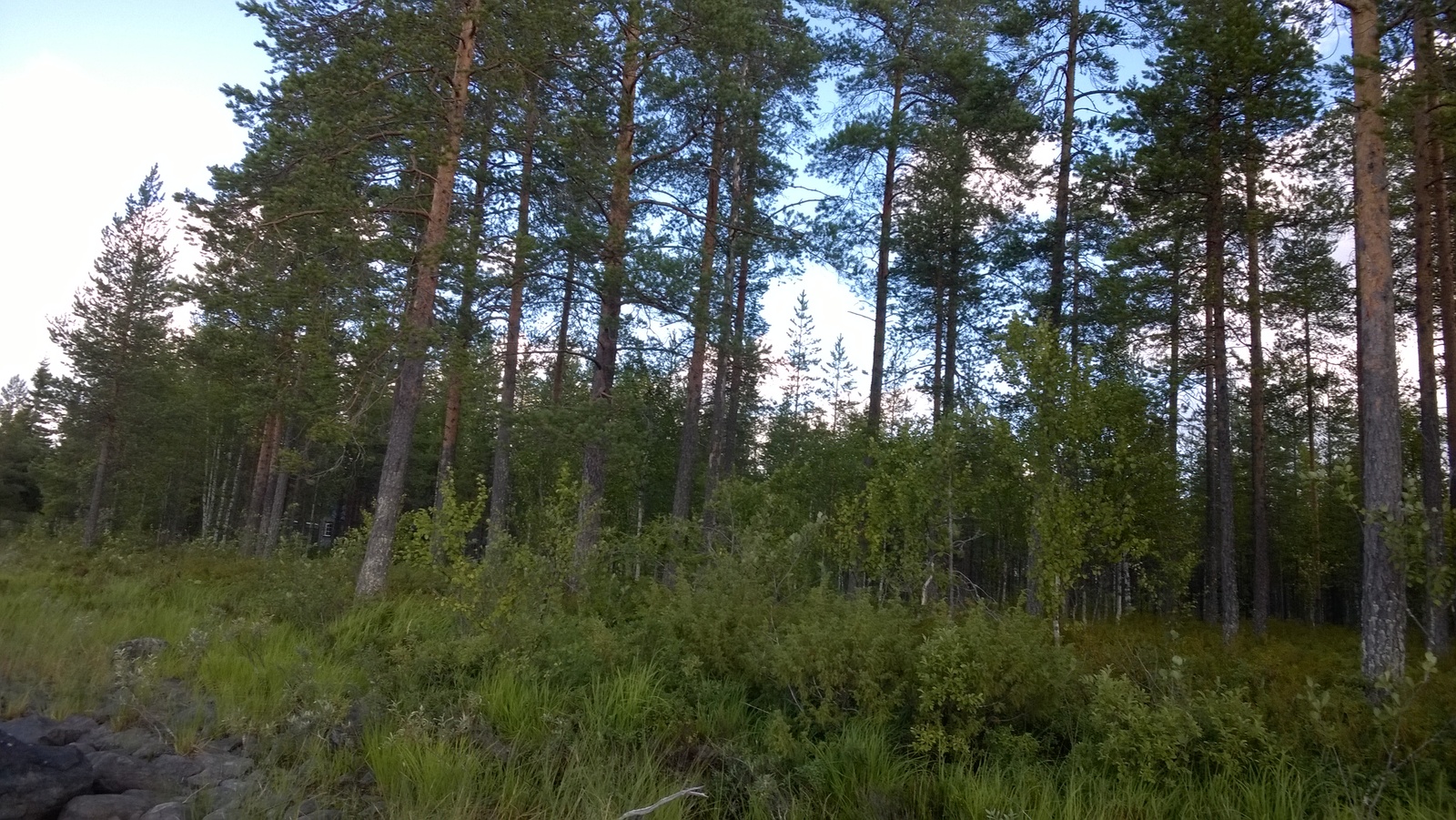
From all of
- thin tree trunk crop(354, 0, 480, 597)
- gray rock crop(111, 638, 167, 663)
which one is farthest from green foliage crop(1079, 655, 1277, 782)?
thin tree trunk crop(354, 0, 480, 597)

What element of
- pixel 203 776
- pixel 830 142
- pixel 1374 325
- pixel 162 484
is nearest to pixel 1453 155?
pixel 1374 325

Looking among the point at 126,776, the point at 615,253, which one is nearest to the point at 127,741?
the point at 126,776

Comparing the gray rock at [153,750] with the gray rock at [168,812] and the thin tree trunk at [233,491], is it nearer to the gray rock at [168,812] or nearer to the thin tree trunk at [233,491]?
the gray rock at [168,812]

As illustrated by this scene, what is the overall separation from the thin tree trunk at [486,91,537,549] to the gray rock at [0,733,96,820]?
4.57 metres

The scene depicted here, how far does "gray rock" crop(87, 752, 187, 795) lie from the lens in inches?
191

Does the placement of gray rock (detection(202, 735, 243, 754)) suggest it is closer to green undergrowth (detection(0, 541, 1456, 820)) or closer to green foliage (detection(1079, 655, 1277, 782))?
green undergrowth (detection(0, 541, 1456, 820))

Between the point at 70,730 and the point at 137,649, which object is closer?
the point at 70,730

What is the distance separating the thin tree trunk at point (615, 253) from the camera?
14.2 m

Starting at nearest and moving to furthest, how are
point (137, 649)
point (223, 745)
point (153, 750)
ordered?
point (153, 750)
point (223, 745)
point (137, 649)

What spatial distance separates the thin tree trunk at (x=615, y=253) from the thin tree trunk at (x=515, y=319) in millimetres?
1493

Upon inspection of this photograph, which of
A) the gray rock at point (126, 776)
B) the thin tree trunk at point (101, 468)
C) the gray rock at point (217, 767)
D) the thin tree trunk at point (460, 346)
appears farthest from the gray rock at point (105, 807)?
the thin tree trunk at point (101, 468)

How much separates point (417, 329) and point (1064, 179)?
48.2 ft

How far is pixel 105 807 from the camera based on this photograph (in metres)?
4.49

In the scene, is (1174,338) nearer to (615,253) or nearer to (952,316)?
(952,316)
